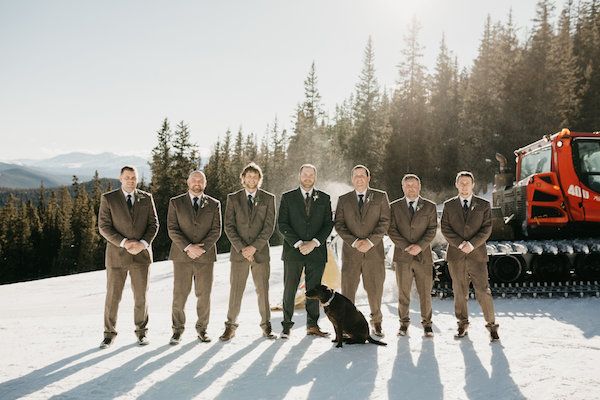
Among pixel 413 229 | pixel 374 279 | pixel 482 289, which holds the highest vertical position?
pixel 413 229

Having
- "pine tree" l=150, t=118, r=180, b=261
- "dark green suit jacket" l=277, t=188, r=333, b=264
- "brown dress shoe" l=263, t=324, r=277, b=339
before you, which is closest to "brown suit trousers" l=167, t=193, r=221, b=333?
"brown dress shoe" l=263, t=324, r=277, b=339

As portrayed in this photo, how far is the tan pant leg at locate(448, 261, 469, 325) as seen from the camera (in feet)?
18.6

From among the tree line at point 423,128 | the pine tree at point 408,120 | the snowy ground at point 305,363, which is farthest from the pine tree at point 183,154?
the snowy ground at point 305,363

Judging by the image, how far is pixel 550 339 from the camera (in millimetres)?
5543

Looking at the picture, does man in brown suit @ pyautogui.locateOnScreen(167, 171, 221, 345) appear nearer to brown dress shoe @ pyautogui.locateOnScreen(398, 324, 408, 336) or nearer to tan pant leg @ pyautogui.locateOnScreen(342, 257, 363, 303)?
tan pant leg @ pyautogui.locateOnScreen(342, 257, 363, 303)

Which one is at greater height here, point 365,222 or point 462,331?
point 365,222

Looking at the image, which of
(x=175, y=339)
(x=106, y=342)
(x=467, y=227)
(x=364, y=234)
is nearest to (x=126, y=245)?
(x=106, y=342)

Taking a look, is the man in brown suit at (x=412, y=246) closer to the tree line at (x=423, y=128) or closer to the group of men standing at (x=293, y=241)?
the group of men standing at (x=293, y=241)

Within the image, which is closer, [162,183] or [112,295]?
[112,295]

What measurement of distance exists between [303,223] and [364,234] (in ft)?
2.83

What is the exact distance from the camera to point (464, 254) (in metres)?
5.72

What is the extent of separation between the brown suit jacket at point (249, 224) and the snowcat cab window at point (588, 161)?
20.4ft

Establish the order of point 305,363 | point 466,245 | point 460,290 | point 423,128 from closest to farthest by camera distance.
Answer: point 305,363 → point 466,245 → point 460,290 → point 423,128

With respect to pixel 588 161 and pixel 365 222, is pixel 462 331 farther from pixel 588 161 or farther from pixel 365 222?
pixel 588 161
